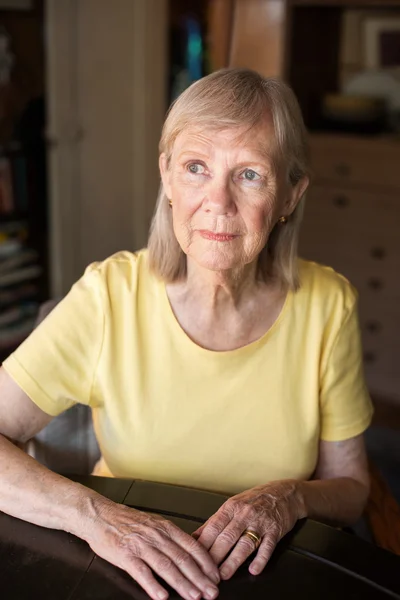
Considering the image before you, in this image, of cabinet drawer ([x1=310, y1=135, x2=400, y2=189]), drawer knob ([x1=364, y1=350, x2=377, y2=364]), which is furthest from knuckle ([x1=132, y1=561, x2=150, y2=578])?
drawer knob ([x1=364, y1=350, x2=377, y2=364])

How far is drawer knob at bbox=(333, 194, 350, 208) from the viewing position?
3.36 m

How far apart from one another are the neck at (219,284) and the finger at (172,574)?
49 cm

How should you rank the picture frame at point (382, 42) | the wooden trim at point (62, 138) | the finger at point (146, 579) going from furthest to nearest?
1. the wooden trim at point (62, 138)
2. the picture frame at point (382, 42)
3. the finger at point (146, 579)

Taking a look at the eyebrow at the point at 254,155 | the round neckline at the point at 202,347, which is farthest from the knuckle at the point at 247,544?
the eyebrow at the point at 254,155

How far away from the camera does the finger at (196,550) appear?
103 cm

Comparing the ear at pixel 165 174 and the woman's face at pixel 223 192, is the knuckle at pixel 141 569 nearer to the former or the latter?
the woman's face at pixel 223 192

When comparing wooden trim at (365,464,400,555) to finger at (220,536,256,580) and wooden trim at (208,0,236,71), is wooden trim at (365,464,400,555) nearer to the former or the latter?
finger at (220,536,256,580)

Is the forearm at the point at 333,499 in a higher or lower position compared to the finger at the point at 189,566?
lower

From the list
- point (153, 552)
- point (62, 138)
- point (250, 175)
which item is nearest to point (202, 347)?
point (250, 175)

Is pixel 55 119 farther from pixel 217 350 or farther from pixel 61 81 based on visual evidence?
pixel 217 350

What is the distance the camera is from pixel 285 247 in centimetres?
146

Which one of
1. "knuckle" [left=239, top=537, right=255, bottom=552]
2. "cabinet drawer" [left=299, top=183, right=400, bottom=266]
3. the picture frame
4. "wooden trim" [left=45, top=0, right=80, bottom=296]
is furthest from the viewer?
"wooden trim" [left=45, top=0, right=80, bottom=296]

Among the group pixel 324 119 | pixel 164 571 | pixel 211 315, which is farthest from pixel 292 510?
pixel 324 119

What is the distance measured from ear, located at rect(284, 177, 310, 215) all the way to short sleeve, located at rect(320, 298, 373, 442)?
23 centimetres
